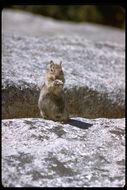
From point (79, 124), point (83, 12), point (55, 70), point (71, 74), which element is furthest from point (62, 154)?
point (83, 12)

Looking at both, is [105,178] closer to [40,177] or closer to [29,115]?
[40,177]

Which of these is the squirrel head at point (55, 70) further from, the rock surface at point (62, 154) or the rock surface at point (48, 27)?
the rock surface at point (48, 27)

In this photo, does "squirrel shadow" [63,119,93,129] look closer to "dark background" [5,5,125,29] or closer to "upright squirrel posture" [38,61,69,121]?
"upright squirrel posture" [38,61,69,121]

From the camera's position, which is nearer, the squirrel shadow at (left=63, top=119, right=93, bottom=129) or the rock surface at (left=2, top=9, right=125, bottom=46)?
the squirrel shadow at (left=63, top=119, right=93, bottom=129)

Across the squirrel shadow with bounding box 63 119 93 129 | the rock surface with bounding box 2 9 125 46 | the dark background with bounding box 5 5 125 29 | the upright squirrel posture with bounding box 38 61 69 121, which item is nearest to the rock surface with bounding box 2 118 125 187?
the squirrel shadow with bounding box 63 119 93 129

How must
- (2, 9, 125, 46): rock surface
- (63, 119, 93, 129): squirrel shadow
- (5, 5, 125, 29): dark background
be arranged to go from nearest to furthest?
(63, 119, 93, 129): squirrel shadow, (2, 9, 125, 46): rock surface, (5, 5, 125, 29): dark background

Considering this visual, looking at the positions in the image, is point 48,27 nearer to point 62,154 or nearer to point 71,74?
point 71,74
